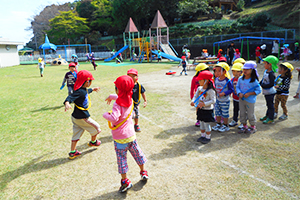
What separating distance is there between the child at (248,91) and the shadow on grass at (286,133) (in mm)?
485

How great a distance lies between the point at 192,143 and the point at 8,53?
3597 cm

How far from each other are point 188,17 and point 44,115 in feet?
146

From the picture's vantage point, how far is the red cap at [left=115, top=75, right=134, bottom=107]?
3.01 m

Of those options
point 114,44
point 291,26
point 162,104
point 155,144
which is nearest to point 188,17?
point 114,44

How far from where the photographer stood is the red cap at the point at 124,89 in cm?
301

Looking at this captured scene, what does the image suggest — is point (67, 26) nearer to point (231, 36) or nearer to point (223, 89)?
point (231, 36)

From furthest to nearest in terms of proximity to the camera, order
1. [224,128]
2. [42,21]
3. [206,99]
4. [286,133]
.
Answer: [42,21], [224,128], [286,133], [206,99]

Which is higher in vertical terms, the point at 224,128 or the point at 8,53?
the point at 8,53

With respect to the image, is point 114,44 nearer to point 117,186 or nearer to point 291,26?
point 291,26

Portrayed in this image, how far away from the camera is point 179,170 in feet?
12.8

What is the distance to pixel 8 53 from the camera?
32.0 metres

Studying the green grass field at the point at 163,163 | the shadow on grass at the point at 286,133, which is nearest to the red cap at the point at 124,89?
the green grass field at the point at 163,163

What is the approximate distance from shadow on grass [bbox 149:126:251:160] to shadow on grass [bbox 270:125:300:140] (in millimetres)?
621

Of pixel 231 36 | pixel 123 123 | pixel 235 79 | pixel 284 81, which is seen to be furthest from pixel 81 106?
pixel 231 36
